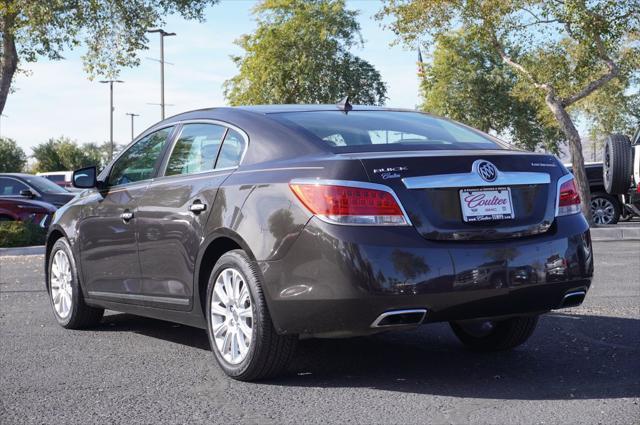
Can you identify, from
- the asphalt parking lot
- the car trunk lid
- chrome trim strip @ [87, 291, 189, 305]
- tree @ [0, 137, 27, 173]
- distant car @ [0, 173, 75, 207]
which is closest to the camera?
the asphalt parking lot

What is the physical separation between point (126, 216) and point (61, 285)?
1.42m

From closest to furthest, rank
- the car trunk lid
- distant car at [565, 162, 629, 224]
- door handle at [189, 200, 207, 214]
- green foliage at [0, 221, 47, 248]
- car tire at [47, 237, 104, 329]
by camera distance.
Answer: the car trunk lid
door handle at [189, 200, 207, 214]
car tire at [47, 237, 104, 329]
green foliage at [0, 221, 47, 248]
distant car at [565, 162, 629, 224]

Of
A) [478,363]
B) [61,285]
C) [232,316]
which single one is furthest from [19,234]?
[478,363]

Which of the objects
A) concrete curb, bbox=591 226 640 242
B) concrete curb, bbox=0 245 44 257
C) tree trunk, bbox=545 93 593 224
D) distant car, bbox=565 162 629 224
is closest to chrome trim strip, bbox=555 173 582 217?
concrete curb, bbox=0 245 44 257

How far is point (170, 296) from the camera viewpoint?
222 inches

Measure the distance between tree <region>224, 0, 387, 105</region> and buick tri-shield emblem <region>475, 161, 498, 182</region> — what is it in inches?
1627

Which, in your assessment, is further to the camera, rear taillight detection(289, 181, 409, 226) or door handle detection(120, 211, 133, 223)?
door handle detection(120, 211, 133, 223)

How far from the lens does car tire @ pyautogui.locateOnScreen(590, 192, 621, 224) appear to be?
22438 mm

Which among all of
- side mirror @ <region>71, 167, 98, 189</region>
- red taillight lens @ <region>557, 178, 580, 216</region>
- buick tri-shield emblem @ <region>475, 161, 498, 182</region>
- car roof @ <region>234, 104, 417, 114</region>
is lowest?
red taillight lens @ <region>557, 178, 580, 216</region>

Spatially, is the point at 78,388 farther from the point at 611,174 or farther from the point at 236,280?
the point at 611,174

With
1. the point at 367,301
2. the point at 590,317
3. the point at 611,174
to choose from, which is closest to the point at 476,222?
the point at 367,301

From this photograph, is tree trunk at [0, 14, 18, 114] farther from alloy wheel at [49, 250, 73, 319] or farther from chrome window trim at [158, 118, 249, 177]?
chrome window trim at [158, 118, 249, 177]

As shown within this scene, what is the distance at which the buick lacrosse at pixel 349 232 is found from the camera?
4488 mm

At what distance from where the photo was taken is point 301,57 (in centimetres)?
4628
